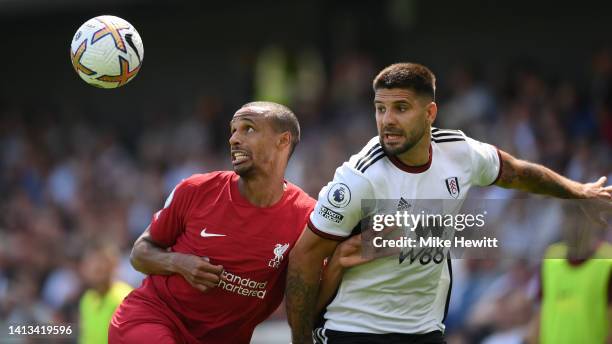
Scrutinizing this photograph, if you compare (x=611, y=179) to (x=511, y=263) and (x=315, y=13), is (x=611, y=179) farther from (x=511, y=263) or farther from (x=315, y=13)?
(x=315, y=13)

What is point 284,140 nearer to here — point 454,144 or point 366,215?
point 366,215

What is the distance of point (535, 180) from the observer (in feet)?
22.7

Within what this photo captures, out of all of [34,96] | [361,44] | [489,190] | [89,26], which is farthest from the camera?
[34,96]

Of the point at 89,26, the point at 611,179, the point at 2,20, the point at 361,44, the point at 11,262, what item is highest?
the point at 2,20

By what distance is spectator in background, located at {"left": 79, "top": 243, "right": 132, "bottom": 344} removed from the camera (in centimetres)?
1059

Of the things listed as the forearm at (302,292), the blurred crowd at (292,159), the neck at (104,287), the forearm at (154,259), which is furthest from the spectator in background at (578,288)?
the neck at (104,287)

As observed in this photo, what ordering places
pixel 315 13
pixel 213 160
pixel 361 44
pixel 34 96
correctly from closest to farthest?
pixel 213 160 < pixel 361 44 < pixel 315 13 < pixel 34 96

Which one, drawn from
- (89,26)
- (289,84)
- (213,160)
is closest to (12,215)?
(213,160)

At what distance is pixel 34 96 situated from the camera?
22.3 meters

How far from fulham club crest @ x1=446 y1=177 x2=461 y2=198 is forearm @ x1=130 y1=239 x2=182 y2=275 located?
68.8 inches

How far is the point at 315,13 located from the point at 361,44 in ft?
6.23

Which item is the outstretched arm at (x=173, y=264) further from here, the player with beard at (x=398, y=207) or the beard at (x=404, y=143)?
the beard at (x=404, y=143)

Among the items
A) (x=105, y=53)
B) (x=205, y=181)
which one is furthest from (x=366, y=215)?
(x=105, y=53)

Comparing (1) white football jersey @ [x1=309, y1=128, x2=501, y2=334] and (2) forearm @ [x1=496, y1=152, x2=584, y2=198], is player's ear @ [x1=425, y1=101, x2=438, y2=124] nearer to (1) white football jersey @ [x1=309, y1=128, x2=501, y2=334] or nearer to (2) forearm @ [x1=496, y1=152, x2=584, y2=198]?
(1) white football jersey @ [x1=309, y1=128, x2=501, y2=334]
